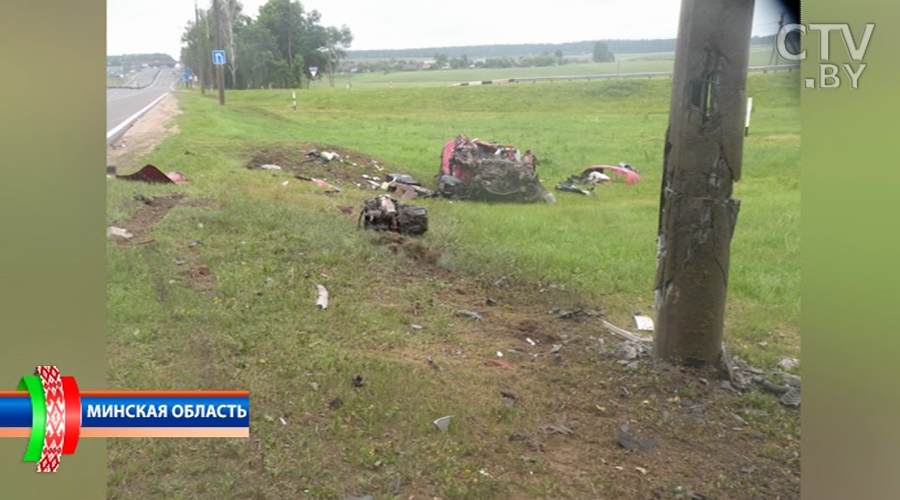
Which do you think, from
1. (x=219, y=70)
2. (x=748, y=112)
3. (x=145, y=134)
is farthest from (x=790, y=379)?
(x=145, y=134)

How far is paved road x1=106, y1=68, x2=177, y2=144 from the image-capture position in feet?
8.54

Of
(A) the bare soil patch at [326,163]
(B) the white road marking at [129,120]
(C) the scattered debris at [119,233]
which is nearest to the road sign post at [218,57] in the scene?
(B) the white road marking at [129,120]

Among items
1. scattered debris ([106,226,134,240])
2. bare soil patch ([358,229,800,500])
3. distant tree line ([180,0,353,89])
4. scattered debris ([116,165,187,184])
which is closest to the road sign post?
distant tree line ([180,0,353,89])

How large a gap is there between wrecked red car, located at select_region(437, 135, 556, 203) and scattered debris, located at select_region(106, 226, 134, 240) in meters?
2.09

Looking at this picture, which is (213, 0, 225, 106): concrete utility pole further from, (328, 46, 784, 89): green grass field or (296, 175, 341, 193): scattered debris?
(296, 175, 341, 193): scattered debris

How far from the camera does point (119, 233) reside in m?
2.86

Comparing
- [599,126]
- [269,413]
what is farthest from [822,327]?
[599,126]

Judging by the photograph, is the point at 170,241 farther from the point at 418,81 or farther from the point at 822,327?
the point at 822,327

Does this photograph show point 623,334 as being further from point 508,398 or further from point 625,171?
point 625,171

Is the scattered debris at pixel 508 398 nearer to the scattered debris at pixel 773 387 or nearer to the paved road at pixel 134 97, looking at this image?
the scattered debris at pixel 773 387

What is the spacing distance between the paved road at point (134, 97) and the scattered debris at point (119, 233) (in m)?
0.37

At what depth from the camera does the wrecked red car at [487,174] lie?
15.1 feet

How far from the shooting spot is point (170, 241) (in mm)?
3055

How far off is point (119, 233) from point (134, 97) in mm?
713
